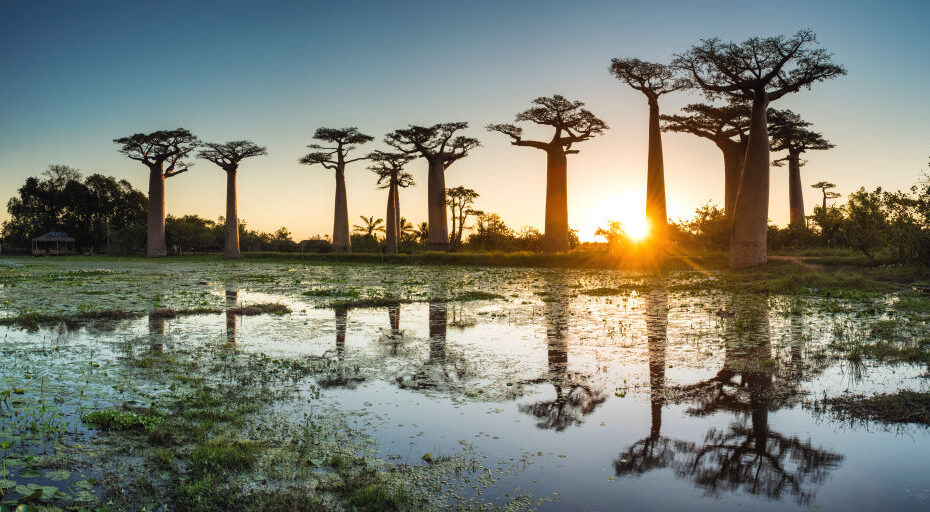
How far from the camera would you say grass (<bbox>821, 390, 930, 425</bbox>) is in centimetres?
465

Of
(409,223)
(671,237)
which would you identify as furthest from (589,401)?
(409,223)

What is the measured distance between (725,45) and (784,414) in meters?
17.7

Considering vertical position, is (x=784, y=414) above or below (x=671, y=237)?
below

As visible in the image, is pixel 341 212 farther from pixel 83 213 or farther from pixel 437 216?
pixel 83 213

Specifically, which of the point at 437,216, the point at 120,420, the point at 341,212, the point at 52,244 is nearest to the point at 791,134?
the point at 437,216

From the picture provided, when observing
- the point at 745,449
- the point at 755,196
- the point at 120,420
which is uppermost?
the point at 755,196

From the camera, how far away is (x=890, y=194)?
18.9 meters

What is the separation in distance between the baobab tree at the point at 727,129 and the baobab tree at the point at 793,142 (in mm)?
3224

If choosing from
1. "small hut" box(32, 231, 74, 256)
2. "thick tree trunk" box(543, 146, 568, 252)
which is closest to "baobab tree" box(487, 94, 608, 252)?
"thick tree trunk" box(543, 146, 568, 252)

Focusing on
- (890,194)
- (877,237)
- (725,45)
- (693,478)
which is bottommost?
(693,478)

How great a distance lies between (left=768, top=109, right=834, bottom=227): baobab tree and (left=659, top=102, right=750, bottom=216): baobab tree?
3224 mm

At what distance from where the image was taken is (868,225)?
62.4ft

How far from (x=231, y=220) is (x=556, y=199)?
978 inches

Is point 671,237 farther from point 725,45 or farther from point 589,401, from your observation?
point 589,401
